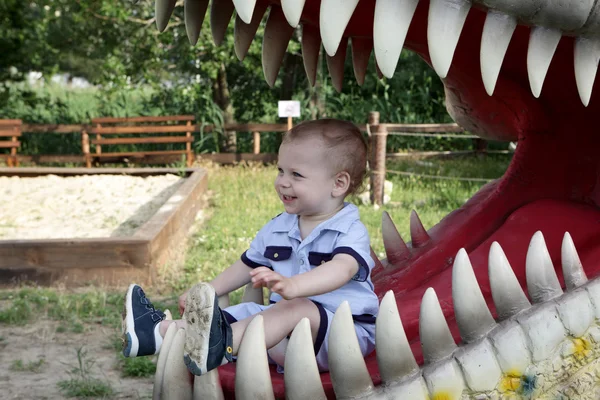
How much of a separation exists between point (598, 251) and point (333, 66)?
0.85 meters

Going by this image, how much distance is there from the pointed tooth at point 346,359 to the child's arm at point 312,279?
16cm

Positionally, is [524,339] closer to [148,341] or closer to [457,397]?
[457,397]

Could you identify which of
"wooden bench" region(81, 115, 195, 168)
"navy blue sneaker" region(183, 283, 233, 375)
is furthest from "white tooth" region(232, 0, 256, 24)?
"wooden bench" region(81, 115, 195, 168)

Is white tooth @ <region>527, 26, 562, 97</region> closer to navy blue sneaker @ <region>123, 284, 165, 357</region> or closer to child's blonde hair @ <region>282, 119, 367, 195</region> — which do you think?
child's blonde hair @ <region>282, 119, 367, 195</region>

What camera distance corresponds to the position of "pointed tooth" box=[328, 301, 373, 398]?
Result: 1632 millimetres

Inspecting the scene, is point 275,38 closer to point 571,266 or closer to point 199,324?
point 199,324

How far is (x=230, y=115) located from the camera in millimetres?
14531

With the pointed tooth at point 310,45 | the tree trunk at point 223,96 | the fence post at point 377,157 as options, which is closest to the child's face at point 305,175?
the pointed tooth at point 310,45

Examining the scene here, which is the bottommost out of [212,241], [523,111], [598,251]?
[212,241]

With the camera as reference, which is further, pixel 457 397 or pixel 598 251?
pixel 598 251

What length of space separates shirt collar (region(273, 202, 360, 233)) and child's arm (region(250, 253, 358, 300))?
0.31 feet

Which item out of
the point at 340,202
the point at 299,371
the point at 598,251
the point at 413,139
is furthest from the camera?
the point at 413,139

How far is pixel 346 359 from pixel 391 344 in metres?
0.10

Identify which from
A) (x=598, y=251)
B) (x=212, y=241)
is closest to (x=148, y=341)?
(x=598, y=251)
